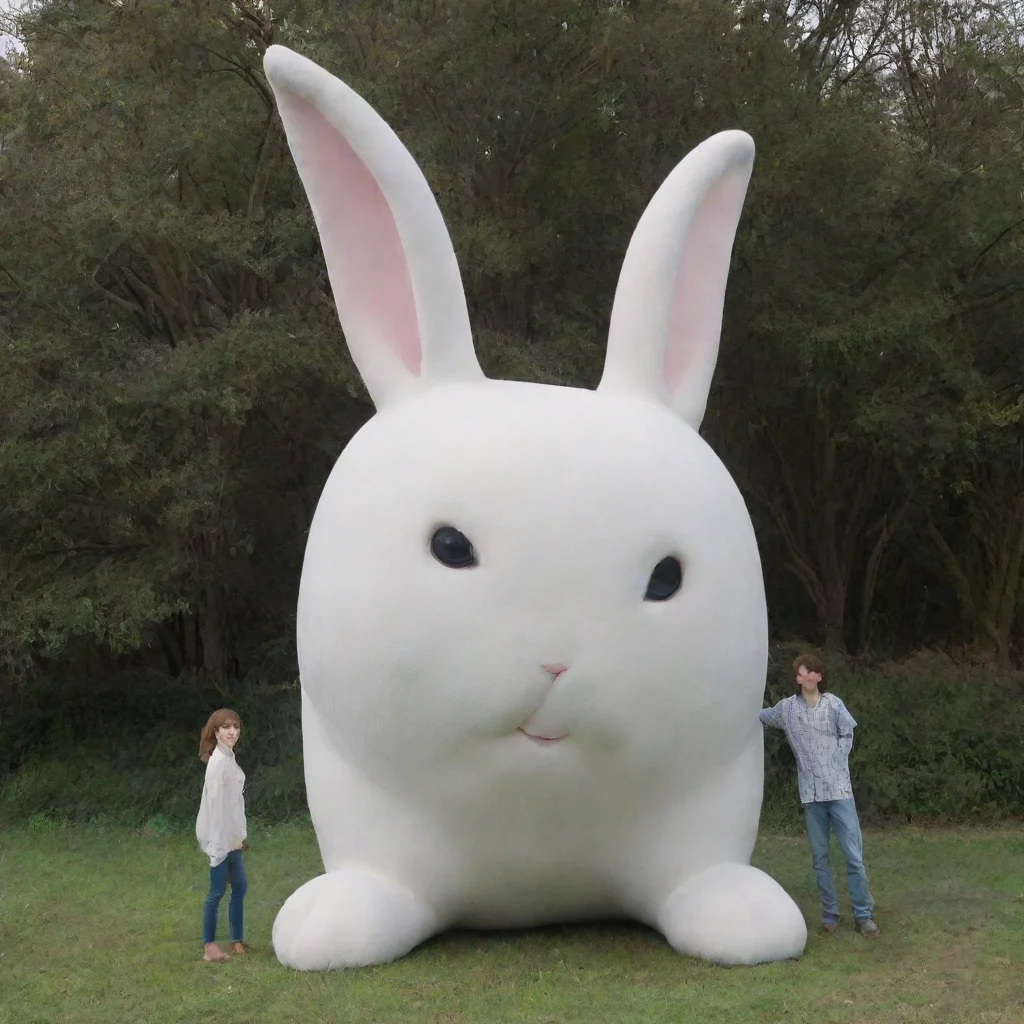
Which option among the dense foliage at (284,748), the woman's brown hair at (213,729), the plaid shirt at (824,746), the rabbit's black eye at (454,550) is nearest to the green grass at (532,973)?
the plaid shirt at (824,746)

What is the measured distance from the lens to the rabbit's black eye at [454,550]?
4852mm

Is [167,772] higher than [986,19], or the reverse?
[986,19]

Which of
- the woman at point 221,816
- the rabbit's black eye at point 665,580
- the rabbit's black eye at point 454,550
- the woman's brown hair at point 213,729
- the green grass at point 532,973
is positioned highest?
the rabbit's black eye at point 454,550

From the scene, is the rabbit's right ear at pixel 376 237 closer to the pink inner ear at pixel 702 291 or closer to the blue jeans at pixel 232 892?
the pink inner ear at pixel 702 291

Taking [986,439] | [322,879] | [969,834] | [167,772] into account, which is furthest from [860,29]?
[322,879]

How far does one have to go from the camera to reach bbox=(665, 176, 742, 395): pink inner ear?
578 centimetres

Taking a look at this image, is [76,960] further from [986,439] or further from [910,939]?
[986,439]

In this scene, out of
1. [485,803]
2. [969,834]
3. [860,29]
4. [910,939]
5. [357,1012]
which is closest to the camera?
[357,1012]

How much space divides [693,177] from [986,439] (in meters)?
6.68

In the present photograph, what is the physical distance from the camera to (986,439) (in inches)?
446

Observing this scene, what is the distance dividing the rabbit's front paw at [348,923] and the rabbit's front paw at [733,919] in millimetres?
1009

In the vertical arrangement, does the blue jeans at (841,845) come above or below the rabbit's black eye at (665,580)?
below

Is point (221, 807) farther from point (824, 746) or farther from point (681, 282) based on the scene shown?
point (681, 282)

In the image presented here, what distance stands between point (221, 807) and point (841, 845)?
261cm
